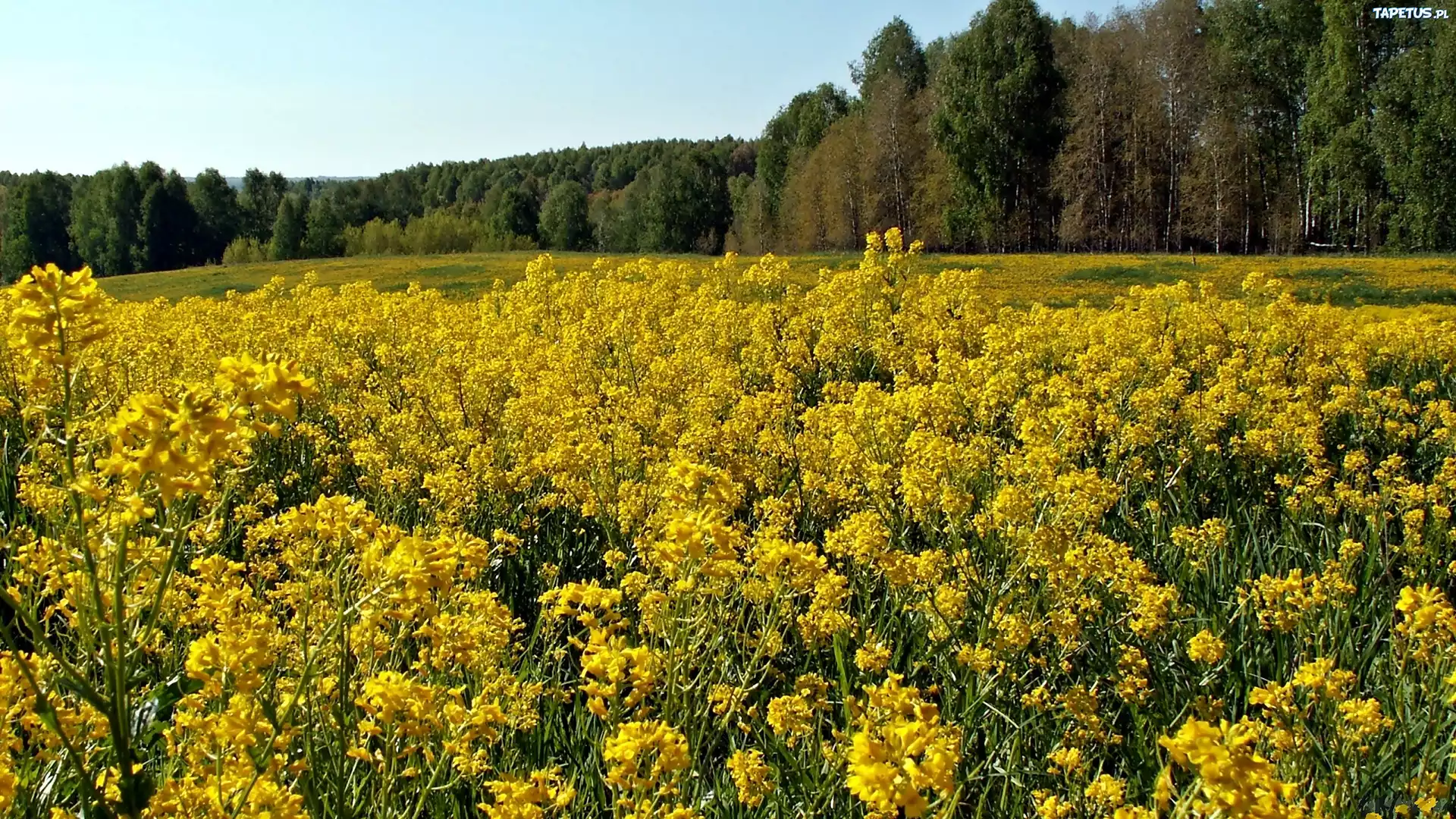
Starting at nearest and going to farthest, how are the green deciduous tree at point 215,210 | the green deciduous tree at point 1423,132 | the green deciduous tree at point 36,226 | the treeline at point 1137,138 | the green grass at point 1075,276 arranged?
1. the green grass at point 1075,276
2. the green deciduous tree at point 1423,132
3. the treeline at point 1137,138
4. the green deciduous tree at point 36,226
5. the green deciduous tree at point 215,210

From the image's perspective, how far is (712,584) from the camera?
119 inches

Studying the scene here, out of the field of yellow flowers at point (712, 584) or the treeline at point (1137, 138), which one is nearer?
the field of yellow flowers at point (712, 584)

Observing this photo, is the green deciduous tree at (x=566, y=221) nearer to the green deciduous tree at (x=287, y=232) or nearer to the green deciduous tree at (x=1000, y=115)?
the green deciduous tree at (x=287, y=232)

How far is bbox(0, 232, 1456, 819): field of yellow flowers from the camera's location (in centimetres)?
211

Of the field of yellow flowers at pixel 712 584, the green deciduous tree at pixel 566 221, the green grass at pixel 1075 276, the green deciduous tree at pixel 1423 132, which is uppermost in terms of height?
the green deciduous tree at pixel 566 221

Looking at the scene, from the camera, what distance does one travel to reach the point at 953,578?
14.0ft

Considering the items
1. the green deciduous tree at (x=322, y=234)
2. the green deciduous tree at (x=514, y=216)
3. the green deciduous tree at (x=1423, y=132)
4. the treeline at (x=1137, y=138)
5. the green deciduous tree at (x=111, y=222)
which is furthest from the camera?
the green deciduous tree at (x=514, y=216)

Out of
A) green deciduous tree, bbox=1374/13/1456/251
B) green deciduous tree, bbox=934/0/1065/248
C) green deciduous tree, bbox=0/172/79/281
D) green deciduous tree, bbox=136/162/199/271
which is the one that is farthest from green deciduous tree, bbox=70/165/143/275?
green deciduous tree, bbox=1374/13/1456/251

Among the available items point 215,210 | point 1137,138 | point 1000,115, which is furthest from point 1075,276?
point 215,210

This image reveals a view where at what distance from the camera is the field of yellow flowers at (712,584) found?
83.1 inches

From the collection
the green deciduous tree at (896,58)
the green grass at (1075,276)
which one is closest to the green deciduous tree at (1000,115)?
the green deciduous tree at (896,58)

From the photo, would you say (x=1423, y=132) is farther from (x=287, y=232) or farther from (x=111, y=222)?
(x=111, y=222)

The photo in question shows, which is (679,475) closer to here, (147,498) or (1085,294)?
(147,498)

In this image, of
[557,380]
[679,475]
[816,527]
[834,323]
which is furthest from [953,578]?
[834,323]
